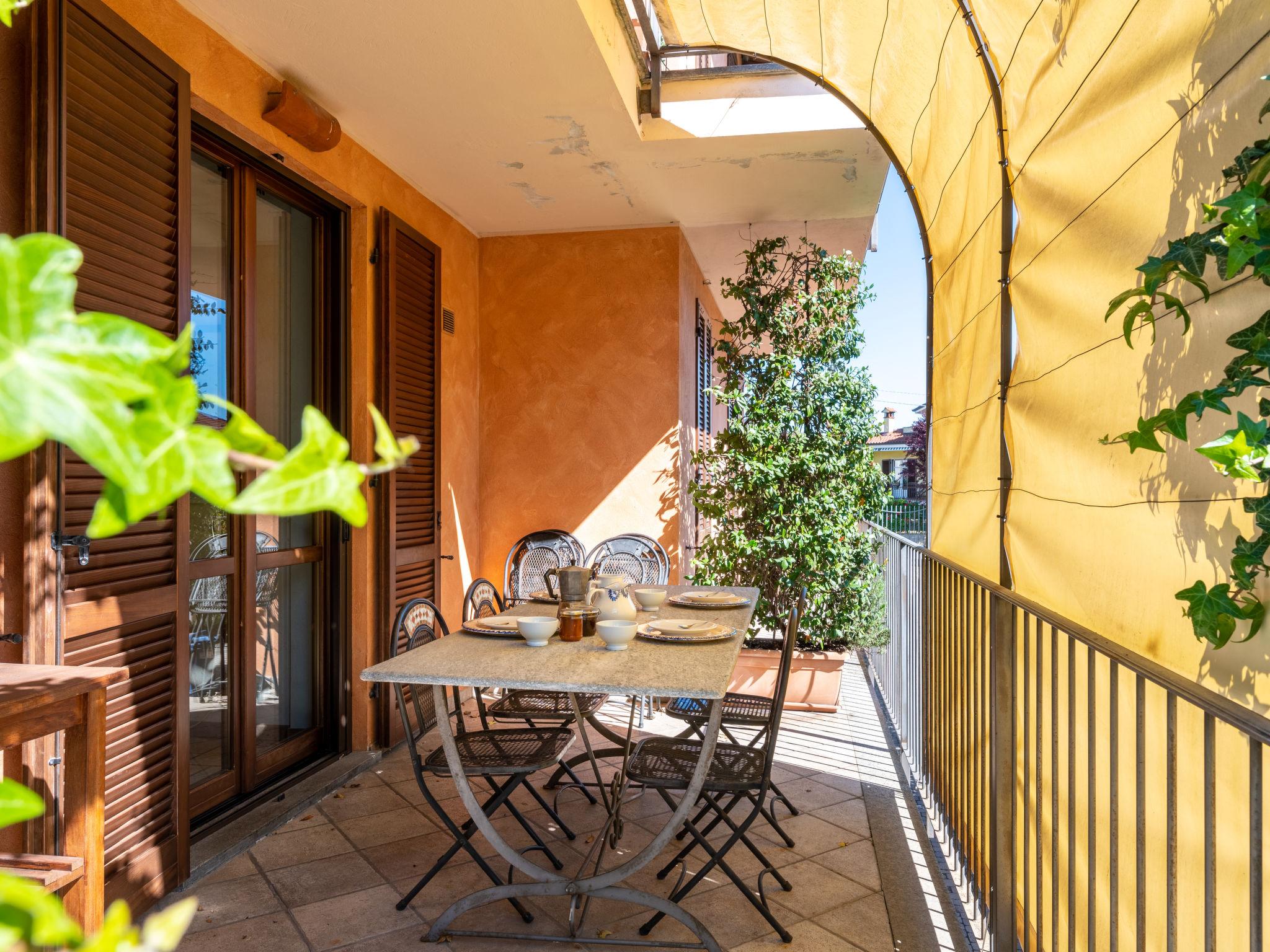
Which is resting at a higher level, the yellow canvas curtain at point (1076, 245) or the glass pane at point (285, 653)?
the yellow canvas curtain at point (1076, 245)

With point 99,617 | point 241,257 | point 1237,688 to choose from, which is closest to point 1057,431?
point 1237,688

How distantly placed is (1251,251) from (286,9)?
2989 mm

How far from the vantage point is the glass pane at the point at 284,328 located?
142 inches

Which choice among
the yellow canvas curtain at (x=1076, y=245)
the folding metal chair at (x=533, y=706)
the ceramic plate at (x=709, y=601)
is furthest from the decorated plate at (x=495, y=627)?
the yellow canvas curtain at (x=1076, y=245)

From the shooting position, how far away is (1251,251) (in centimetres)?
104

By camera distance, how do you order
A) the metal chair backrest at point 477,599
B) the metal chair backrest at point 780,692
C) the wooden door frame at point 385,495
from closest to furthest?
the metal chair backrest at point 780,692, the metal chair backrest at point 477,599, the wooden door frame at point 385,495

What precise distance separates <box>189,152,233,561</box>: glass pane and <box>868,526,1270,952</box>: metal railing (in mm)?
2686

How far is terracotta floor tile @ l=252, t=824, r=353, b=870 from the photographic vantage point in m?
2.96

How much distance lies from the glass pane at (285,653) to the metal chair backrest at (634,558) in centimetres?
165

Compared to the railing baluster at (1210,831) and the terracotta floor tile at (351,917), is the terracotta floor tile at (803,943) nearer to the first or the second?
the terracotta floor tile at (351,917)

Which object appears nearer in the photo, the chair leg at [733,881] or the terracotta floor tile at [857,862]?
the chair leg at [733,881]

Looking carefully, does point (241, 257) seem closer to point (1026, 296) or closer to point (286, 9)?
point (286, 9)

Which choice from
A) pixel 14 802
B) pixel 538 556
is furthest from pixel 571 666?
pixel 538 556

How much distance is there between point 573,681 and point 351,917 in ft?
3.85
